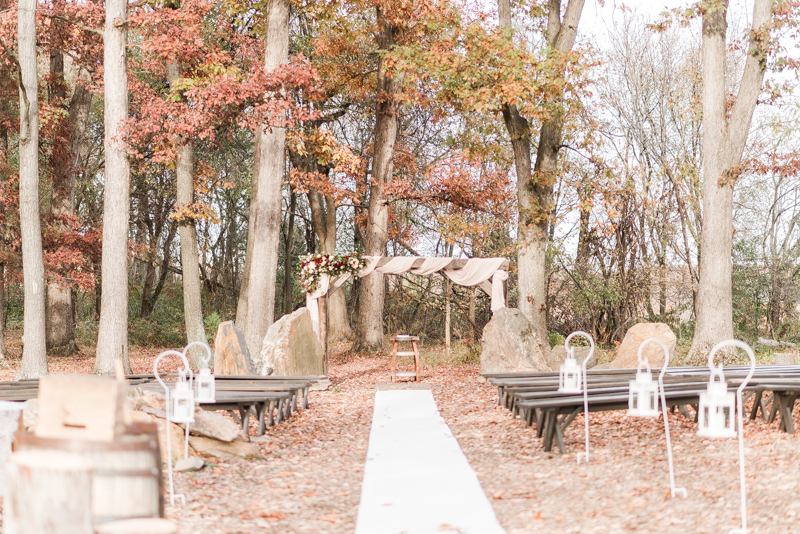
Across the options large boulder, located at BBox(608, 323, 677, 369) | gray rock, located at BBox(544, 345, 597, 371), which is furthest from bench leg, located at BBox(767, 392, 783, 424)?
gray rock, located at BBox(544, 345, 597, 371)

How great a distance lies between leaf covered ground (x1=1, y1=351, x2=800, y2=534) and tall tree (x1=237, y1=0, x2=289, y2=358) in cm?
508

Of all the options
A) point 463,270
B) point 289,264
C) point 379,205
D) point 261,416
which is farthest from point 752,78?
point 289,264

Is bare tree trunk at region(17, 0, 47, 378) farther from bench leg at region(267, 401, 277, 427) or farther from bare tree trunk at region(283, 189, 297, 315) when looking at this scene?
bare tree trunk at region(283, 189, 297, 315)

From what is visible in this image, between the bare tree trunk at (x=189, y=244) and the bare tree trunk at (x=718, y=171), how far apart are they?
974cm

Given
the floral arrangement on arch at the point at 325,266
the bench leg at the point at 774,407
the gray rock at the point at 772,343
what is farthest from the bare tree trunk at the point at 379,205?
the bench leg at the point at 774,407

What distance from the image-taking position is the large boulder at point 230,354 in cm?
1174

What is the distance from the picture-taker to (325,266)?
49.4 ft

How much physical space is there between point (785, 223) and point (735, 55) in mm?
4663

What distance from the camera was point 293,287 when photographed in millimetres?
27031

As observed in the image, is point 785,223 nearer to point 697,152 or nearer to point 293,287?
point 697,152

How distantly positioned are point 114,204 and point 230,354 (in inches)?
137

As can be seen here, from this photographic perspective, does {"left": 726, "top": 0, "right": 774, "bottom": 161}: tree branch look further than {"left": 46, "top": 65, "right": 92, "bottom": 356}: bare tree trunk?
No

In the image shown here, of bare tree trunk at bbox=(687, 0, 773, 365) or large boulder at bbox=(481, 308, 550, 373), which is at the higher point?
bare tree trunk at bbox=(687, 0, 773, 365)

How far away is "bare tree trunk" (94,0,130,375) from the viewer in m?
12.8
